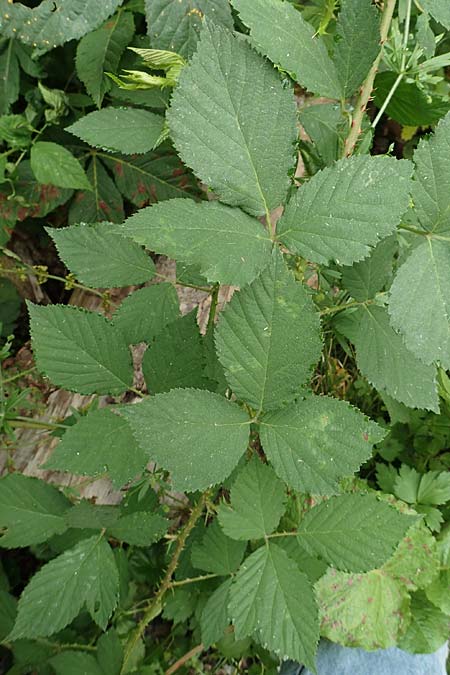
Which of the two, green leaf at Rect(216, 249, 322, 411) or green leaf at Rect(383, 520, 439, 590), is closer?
green leaf at Rect(216, 249, 322, 411)

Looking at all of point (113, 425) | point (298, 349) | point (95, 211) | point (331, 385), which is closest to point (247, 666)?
point (331, 385)

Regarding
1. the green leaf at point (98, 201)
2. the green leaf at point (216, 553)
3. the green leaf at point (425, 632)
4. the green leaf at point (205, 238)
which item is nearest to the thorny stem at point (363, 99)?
the green leaf at point (205, 238)

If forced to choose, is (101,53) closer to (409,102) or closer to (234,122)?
(409,102)

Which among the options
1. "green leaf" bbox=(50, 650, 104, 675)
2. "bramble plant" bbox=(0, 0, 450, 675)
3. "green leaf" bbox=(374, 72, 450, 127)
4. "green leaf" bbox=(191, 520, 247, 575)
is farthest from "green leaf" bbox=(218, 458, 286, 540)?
"green leaf" bbox=(374, 72, 450, 127)

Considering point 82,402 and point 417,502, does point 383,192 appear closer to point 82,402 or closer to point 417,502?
point 82,402

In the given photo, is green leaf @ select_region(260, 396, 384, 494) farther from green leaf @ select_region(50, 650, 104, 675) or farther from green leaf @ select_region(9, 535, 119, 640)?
green leaf @ select_region(50, 650, 104, 675)

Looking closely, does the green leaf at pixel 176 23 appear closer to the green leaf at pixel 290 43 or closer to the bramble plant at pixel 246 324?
the bramble plant at pixel 246 324
